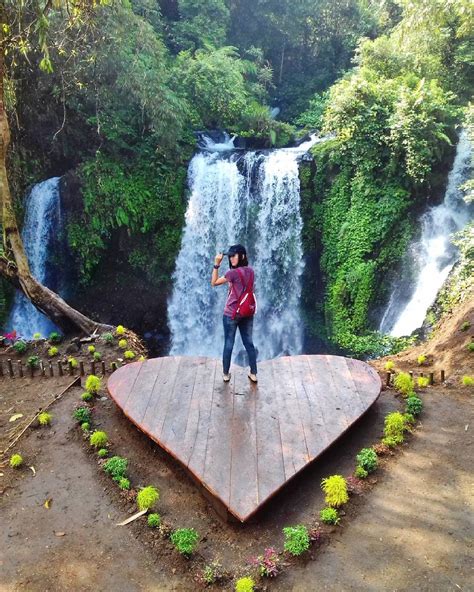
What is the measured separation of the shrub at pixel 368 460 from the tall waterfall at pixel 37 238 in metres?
10.6

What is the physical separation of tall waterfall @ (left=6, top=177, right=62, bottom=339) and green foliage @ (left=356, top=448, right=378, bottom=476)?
1063cm

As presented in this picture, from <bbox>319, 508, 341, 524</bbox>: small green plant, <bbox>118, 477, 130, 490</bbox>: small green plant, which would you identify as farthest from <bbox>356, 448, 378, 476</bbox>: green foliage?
<bbox>118, 477, 130, 490</bbox>: small green plant

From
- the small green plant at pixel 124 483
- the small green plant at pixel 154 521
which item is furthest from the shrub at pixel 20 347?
the small green plant at pixel 154 521

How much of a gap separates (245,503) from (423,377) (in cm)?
345

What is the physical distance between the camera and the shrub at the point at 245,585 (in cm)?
316

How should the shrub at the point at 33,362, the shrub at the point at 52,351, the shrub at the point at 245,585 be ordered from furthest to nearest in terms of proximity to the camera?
1. the shrub at the point at 52,351
2. the shrub at the point at 33,362
3. the shrub at the point at 245,585

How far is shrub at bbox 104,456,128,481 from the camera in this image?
4391mm

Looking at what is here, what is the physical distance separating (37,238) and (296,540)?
11919 millimetres

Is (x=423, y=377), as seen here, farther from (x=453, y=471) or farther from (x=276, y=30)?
(x=276, y=30)

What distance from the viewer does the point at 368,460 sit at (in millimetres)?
4355

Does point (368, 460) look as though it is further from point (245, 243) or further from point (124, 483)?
point (245, 243)

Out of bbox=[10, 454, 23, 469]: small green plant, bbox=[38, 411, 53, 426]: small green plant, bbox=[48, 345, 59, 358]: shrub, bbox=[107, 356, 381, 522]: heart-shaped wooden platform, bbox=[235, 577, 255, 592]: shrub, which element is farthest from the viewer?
bbox=[48, 345, 59, 358]: shrub

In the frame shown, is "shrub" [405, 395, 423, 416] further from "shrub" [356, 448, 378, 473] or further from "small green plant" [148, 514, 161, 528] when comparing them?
"small green plant" [148, 514, 161, 528]

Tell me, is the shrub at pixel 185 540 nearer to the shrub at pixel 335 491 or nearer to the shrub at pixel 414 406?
the shrub at pixel 335 491
